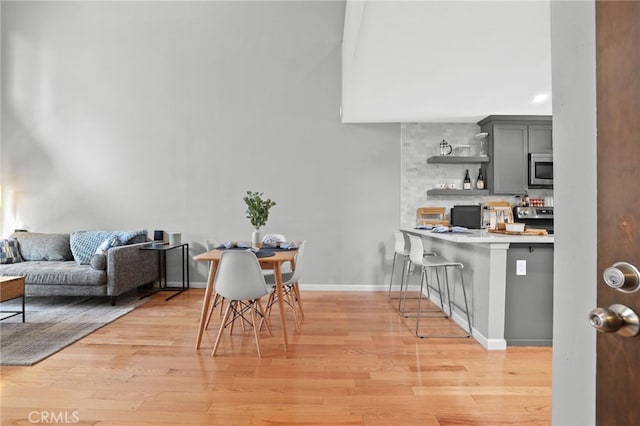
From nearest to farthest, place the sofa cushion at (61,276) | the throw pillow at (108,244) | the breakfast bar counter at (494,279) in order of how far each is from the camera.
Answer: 1. the breakfast bar counter at (494,279)
2. the sofa cushion at (61,276)
3. the throw pillow at (108,244)

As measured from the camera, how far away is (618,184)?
0.69 meters

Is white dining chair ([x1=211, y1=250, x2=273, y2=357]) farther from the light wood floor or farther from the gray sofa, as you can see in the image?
the gray sofa

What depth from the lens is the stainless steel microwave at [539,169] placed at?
193 inches

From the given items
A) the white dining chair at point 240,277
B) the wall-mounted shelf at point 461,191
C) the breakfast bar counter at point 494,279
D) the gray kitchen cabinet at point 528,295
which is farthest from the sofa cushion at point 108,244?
the gray kitchen cabinet at point 528,295

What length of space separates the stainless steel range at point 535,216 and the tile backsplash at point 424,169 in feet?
1.77

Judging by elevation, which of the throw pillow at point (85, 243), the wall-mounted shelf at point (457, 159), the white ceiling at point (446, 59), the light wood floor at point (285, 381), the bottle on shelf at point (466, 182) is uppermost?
the white ceiling at point (446, 59)

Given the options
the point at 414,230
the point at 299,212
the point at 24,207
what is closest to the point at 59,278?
the point at 24,207

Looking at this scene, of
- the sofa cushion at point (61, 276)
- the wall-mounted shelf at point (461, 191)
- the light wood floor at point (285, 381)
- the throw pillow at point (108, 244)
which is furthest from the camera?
the wall-mounted shelf at point (461, 191)

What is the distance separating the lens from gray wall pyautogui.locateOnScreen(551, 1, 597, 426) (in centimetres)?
80

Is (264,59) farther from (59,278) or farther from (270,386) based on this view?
(270,386)

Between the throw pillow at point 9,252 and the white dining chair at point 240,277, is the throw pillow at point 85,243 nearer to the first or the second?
the throw pillow at point 9,252

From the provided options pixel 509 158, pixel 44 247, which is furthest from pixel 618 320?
pixel 44 247

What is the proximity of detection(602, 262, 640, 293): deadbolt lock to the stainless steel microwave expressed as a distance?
15.9 feet

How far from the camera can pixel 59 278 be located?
4.15 meters
